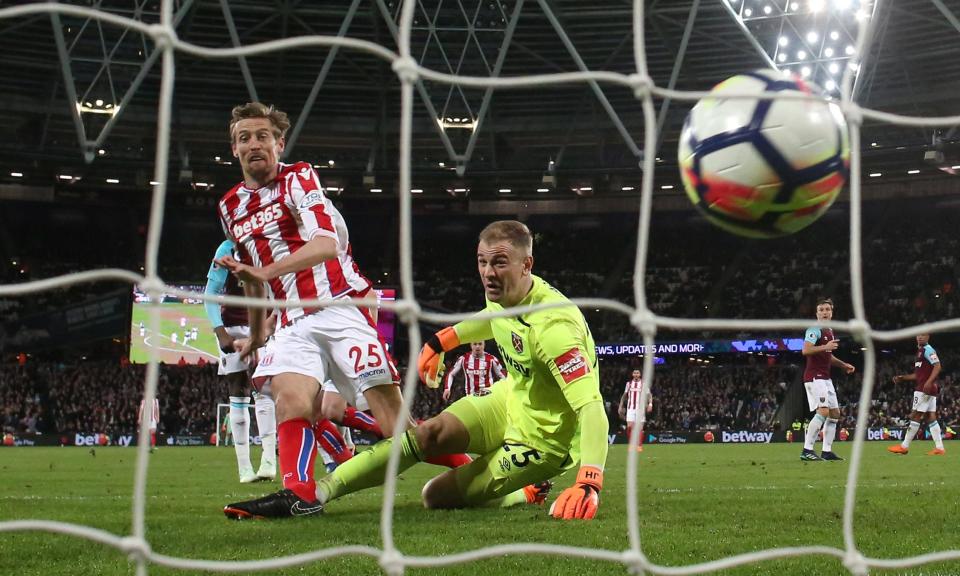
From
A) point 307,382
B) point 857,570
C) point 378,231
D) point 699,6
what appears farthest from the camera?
point 378,231

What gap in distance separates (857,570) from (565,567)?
1.02 meters

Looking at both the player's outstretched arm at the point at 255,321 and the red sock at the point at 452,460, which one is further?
the red sock at the point at 452,460

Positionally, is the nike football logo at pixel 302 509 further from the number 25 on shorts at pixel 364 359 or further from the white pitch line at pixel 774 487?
the white pitch line at pixel 774 487

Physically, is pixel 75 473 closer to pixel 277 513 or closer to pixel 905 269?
pixel 277 513

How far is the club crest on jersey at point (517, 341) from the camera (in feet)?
16.0

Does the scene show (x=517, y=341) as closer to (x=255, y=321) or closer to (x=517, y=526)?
(x=517, y=526)

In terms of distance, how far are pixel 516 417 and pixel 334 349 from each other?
964mm

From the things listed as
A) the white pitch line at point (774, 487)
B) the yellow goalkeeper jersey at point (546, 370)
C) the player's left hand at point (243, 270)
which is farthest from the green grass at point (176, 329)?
the player's left hand at point (243, 270)

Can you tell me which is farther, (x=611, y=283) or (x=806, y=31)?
(x=611, y=283)

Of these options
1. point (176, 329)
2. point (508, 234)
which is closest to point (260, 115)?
point (508, 234)

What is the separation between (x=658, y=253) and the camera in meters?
34.8

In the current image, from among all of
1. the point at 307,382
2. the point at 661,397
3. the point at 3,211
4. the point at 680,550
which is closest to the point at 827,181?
the point at 680,550

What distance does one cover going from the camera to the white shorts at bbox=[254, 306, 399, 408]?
504 centimetres

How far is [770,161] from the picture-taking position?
3.38 meters
